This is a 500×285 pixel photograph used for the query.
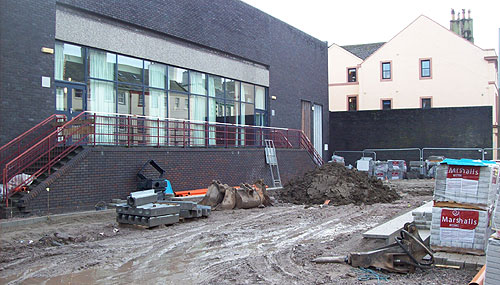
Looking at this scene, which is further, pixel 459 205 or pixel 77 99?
pixel 77 99

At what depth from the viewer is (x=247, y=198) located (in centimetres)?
1484

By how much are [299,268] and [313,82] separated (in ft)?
76.4

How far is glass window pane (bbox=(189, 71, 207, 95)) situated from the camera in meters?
19.8

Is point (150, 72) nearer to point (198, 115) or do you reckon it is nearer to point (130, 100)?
point (130, 100)

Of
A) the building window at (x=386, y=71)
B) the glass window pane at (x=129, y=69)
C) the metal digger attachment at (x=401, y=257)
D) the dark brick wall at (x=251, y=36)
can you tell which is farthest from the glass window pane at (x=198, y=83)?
the building window at (x=386, y=71)

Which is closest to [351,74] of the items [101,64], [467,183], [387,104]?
[387,104]

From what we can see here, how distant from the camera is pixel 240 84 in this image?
75.7 ft

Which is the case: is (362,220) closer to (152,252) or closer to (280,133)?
(152,252)

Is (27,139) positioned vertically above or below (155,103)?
below

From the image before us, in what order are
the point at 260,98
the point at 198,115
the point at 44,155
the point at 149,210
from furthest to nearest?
the point at 260,98 < the point at 198,115 < the point at 44,155 < the point at 149,210

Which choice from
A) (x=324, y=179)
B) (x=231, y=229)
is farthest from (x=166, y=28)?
(x=231, y=229)

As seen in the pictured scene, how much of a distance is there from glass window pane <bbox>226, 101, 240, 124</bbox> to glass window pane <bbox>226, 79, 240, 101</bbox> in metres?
0.30

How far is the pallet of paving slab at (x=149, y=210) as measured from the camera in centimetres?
1089

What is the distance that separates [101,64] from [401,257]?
42.0ft
